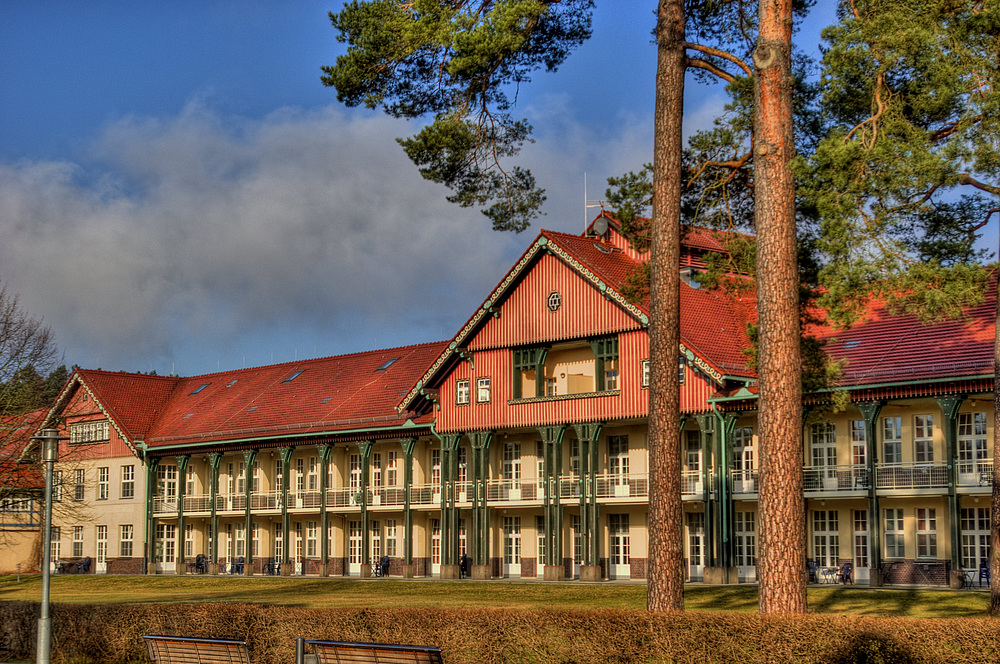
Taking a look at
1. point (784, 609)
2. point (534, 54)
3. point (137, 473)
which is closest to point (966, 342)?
point (534, 54)

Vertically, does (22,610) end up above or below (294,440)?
below

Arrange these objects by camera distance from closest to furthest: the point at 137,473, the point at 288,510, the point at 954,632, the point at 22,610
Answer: the point at 954,632 < the point at 22,610 < the point at 288,510 < the point at 137,473

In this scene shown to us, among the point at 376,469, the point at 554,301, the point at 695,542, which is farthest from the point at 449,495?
the point at 695,542

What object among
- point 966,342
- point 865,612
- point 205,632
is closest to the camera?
point 205,632

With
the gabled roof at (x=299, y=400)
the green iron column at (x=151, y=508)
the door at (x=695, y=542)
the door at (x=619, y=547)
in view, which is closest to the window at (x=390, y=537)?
the gabled roof at (x=299, y=400)

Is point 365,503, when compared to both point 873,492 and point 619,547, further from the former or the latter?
point 873,492

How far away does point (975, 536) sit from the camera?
34812 millimetres

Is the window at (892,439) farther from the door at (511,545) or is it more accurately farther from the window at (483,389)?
the door at (511,545)

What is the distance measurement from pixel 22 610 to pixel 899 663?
13918 mm

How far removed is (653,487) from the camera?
61.0 ft

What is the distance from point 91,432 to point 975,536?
42.2 m

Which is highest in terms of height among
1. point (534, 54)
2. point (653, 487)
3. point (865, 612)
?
point (534, 54)

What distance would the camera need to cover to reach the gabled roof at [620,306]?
3856 centimetres

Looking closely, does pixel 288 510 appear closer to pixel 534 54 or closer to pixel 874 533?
pixel 874 533
